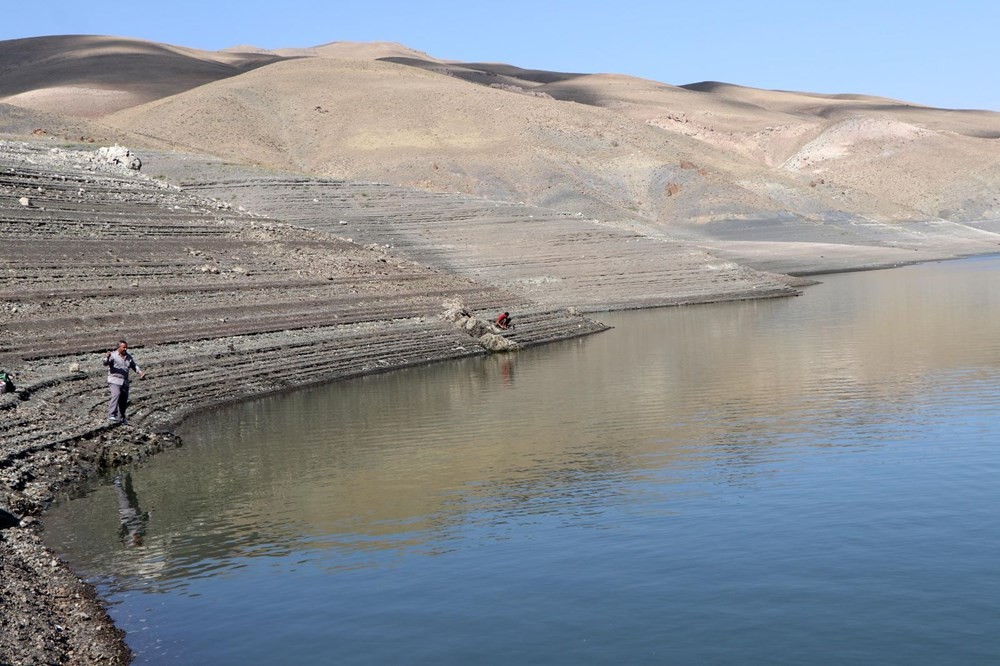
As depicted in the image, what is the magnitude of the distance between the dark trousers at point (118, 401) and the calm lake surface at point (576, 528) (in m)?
1.80

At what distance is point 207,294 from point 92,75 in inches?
5671

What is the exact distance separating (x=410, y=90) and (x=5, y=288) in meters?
102

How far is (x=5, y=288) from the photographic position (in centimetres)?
3503

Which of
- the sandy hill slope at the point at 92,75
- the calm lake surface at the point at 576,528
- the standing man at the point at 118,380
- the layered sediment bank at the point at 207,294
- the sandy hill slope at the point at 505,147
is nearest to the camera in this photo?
the calm lake surface at the point at 576,528

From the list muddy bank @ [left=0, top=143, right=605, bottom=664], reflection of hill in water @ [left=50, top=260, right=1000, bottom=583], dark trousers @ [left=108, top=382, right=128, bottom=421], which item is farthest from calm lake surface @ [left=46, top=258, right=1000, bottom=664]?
dark trousers @ [left=108, top=382, right=128, bottom=421]

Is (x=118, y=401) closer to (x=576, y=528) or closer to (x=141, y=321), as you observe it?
(x=141, y=321)

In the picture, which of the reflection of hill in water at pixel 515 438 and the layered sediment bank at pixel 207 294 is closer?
the reflection of hill in water at pixel 515 438

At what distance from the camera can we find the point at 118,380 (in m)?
25.8

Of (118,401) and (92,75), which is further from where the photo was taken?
(92,75)

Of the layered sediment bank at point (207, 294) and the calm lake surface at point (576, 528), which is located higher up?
the layered sediment bank at point (207, 294)

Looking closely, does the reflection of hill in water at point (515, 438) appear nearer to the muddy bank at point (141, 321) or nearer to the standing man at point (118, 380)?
the muddy bank at point (141, 321)

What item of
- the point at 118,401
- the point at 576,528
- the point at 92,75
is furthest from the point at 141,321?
the point at 92,75

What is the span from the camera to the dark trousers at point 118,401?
25.9 meters

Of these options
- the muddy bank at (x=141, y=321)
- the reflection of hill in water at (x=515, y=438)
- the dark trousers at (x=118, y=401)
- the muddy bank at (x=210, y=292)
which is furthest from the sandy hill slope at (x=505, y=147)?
the dark trousers at (x=118, y=401)
